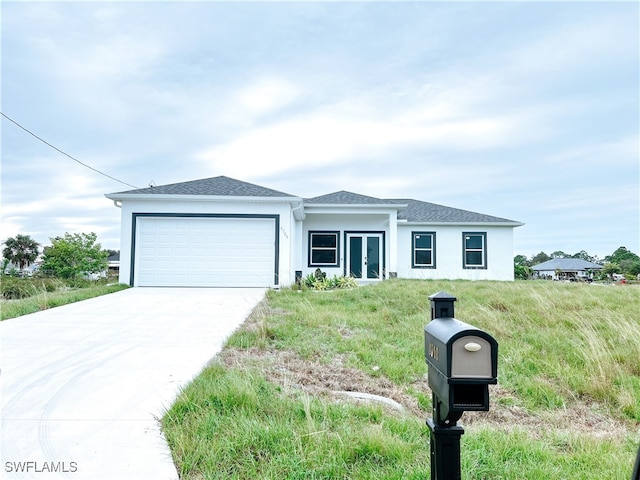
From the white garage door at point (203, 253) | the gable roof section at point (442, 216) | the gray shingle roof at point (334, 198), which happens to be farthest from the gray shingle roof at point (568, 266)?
the white garage door at point (203, 253)

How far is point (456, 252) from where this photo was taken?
1759cm

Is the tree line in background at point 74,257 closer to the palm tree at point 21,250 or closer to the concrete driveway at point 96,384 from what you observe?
the concrete driveway at point 96,384

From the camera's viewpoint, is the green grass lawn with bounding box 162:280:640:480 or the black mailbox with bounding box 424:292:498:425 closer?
the black mailbox with bounding box 424:292:498:425

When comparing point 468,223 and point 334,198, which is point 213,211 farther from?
point 468,223

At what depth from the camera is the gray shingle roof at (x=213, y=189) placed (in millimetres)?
13352

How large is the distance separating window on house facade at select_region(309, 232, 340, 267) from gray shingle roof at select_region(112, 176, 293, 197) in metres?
3.79

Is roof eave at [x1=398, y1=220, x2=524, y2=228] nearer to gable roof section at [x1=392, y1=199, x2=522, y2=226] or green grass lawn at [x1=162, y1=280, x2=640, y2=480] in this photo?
gable roof section at [x1=392, y1=199, x2=522, y2=226]

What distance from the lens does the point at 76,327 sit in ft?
21.5

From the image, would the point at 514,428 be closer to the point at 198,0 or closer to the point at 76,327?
the point at 76,327

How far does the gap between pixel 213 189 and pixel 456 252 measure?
33.7ft

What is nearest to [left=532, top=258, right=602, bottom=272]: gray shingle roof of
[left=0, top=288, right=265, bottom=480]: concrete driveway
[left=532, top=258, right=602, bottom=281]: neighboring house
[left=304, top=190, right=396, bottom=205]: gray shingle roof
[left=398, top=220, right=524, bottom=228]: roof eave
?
[left=532, top=258, right=602, bottom=281]: neighboring house

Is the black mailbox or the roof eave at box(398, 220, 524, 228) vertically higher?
the roof eave at box(398, 220, 524, 228)

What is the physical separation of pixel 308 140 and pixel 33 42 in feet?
32.5

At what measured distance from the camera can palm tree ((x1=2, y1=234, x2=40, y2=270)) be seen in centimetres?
3966
